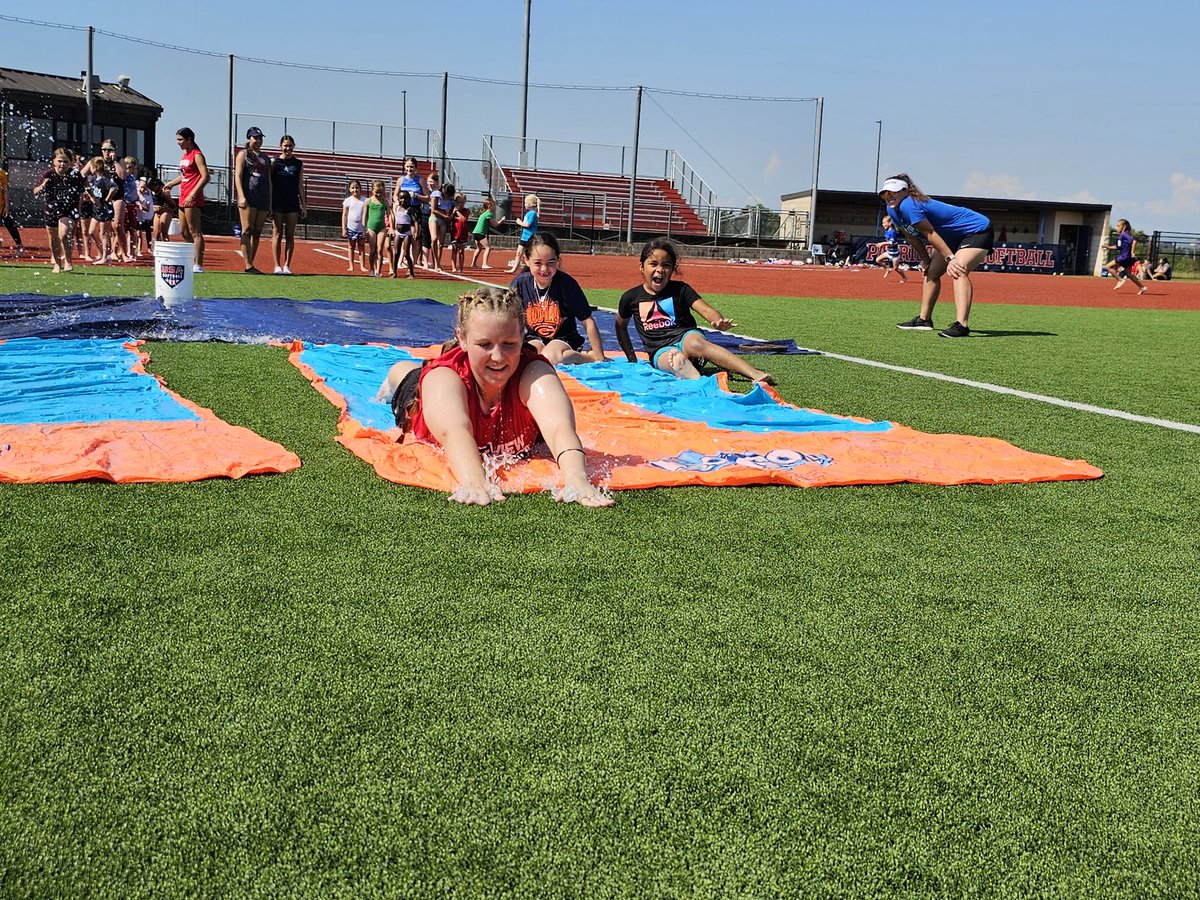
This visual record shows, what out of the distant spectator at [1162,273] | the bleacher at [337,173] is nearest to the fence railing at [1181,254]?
the distant spectator at [1162,273]

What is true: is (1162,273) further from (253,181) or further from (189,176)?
(189,176)

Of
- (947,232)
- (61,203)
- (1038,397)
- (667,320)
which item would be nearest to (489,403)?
(667,320)

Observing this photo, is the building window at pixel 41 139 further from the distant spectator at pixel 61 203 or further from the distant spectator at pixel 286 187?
the distant spectator at pixel 286 187

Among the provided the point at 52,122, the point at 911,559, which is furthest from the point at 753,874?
the point at 52,122

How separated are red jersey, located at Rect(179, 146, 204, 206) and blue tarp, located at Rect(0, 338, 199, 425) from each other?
747 centimetres

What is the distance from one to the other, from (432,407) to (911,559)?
6.15ft

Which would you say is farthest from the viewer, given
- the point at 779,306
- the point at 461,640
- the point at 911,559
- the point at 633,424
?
the point at 779,306

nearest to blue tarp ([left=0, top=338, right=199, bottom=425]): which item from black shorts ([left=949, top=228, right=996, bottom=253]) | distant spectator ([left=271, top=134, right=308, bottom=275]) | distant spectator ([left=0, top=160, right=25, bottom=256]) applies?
black shorts ([left=949, top=228, right=996, bottom=253])

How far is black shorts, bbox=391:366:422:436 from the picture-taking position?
182 inches

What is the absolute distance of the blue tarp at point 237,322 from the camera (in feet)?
26.9

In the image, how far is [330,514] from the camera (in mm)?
3547

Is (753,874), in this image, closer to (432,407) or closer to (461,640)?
(461,640)

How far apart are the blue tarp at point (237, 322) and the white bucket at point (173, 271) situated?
6.8 inches

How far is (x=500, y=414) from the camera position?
436 centimetres
